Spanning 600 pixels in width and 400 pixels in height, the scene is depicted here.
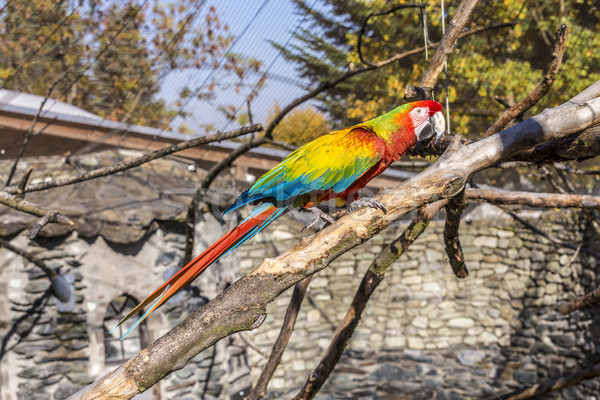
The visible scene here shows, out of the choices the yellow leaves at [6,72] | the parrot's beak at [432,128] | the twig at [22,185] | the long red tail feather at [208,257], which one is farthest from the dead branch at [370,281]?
the yellow leaves at [6,72]

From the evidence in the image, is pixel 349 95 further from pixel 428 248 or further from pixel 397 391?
pixel 397 391

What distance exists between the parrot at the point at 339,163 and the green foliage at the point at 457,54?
2.20 metres

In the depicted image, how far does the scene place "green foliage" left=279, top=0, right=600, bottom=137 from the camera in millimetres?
4480

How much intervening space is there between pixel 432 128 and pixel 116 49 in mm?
3678

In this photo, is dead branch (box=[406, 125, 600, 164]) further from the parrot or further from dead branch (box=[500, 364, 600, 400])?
dead branch (box=[500, 364, 600, 400])

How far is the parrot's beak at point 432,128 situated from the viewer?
2.09 m

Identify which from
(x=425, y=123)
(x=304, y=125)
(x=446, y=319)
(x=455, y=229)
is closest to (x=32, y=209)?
(x=425, y=123)

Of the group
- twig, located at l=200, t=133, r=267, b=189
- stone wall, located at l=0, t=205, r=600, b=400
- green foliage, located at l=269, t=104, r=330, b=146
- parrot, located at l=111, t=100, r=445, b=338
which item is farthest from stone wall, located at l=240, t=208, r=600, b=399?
parrot, located at l=111, t=100, r=445, b=338

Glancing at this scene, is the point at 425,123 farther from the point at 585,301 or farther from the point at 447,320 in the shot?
the point at 447,320

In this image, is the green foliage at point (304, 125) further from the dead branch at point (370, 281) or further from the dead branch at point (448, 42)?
the dead branch at point (370, 281)

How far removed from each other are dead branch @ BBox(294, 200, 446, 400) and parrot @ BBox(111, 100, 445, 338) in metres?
0.38

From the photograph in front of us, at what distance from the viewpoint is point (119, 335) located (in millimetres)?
4586

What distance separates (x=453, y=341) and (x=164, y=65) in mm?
4618

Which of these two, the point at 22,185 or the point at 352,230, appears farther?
the point at 22,185
